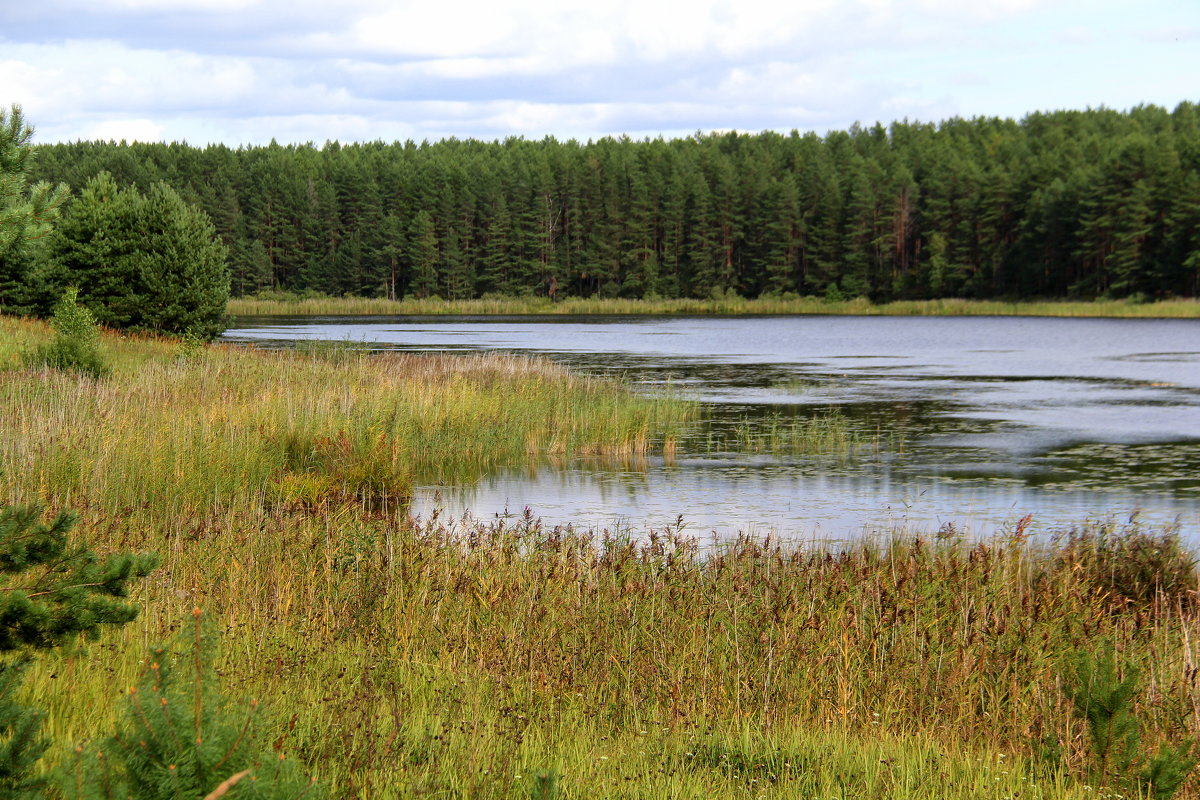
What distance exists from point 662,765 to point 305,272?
11030cm

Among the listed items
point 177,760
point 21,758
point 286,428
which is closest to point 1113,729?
point 177,760

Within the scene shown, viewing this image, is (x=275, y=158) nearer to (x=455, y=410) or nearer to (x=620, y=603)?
(x=455, y=410)

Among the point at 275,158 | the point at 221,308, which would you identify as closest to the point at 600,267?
the point at 275,158

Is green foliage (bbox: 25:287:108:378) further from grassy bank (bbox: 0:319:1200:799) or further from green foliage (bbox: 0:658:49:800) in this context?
green foliage (bbox: 0:658:49:800)

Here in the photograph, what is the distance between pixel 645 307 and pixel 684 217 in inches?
691

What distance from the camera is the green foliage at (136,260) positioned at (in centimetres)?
3175

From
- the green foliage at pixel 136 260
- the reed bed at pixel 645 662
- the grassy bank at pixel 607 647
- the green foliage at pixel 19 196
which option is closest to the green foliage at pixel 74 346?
the grassy bank at pixel 607 647

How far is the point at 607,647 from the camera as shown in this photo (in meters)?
6.85

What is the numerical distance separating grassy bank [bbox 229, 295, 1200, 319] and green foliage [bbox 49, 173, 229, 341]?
5503cm

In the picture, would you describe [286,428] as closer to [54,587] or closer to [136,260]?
[54,587]

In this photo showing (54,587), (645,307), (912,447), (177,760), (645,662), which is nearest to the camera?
(177,760)

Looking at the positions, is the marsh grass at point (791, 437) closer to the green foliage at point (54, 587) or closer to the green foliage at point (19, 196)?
the green foliage at point (19, 196)

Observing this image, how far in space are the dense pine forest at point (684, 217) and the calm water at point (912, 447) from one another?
138 ft

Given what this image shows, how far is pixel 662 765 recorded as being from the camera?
16.1 feet
